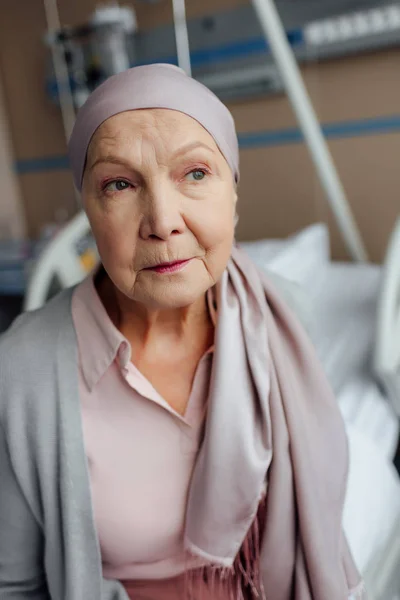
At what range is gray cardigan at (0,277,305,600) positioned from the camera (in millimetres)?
656

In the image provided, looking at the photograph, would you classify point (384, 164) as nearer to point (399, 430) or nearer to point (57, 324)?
point (399, 430)

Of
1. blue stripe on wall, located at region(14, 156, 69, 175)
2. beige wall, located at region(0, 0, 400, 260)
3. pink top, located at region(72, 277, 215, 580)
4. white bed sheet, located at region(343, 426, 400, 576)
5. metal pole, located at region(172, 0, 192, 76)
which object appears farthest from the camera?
blue stripe on wall, located at region(14, 156, 69, 175)

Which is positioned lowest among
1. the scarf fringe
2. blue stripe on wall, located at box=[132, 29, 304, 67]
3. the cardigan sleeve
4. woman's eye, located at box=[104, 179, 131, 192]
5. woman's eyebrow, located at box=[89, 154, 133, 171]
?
the scarf fringe

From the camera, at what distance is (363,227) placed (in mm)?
1983

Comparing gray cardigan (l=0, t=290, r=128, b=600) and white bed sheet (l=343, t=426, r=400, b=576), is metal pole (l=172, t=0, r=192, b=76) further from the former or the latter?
white bed sheet (l=343, t=426, r=400, b=576)

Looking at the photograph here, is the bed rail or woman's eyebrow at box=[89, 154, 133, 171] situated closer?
woman's eyebrow at box=[89, 154, 133, 171]

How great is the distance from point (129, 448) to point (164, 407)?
7 centimetres

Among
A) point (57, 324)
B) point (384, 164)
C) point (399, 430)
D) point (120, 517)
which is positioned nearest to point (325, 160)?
point (384, 164)

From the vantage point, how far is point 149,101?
1.90ft

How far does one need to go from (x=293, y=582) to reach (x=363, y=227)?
1485mm

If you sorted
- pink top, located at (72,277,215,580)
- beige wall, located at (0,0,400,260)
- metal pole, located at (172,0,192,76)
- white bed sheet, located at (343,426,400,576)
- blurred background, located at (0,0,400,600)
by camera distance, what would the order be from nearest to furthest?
1. pink top, located at (72,277,215,580)
2. white bed sheet, located at (343,426,400,576)
3. metal pole, located at (172,0,192,76)
4. blurred background, located at (0,0,400,600)
5. beige wall, located at (0,0,400,260)

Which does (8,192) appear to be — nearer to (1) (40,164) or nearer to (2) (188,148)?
(1) (40,164)

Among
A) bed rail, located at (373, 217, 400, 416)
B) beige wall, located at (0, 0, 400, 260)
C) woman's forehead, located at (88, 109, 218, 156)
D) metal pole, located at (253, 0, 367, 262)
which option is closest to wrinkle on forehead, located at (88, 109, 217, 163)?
woman's forehead, located at (88, 109, 218, 156)

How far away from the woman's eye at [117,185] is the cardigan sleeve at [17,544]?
35cm
